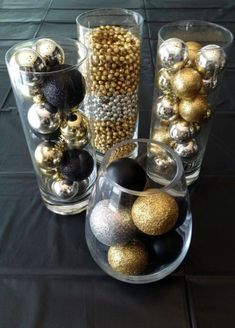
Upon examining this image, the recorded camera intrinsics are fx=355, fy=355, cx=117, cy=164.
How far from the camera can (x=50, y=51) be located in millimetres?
420

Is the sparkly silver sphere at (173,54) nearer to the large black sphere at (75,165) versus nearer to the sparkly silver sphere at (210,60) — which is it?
the sparkly silver sphere at (210,60)

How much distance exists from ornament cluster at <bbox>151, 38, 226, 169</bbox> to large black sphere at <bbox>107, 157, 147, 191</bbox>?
0.14m

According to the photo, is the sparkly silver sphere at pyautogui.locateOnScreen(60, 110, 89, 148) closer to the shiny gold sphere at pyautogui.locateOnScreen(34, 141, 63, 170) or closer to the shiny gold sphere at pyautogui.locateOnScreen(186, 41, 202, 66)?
the shiny gold sphere at pyautogui.locateOnScreen(34, 141, 63, 170)

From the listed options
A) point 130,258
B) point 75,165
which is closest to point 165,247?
point 130,258

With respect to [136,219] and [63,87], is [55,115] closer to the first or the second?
[63,87]

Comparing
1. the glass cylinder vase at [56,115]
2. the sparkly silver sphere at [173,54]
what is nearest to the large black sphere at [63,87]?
the glass cylinder vase at [56,115]

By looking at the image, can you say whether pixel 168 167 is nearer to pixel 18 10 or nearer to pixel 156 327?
pixel 156 327

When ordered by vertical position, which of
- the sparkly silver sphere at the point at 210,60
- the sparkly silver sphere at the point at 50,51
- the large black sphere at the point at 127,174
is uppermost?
the sparkly silver sphere at the point at 50,51

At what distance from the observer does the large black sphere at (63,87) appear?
40 cm

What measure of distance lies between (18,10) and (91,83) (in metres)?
0.77

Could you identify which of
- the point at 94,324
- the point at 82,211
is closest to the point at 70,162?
the point at 82,211

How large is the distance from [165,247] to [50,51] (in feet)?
0.86

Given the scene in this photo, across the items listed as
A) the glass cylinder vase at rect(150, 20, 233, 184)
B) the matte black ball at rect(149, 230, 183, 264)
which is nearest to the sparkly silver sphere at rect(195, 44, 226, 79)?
the glass cylinder vase at rect(150, 20, 233, 184)

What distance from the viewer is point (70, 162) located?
47cm
